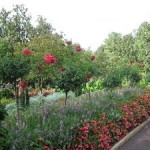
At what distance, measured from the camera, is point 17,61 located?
924 cm

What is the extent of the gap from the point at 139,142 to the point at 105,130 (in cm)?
137

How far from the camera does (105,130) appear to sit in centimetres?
980

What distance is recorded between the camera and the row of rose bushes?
8516 mm

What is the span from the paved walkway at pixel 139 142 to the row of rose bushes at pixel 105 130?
0.30 m

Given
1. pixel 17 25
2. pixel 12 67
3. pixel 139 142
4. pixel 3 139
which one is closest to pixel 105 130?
pixel 139 142

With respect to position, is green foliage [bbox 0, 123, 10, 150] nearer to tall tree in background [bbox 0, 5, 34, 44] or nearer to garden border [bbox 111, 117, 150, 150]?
garden border [bbox 111, 117, 150, 150]

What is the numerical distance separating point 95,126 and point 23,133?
241 cm

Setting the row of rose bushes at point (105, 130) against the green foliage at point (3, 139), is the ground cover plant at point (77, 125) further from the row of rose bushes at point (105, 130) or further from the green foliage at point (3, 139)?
the green foliage at point (3, 139)

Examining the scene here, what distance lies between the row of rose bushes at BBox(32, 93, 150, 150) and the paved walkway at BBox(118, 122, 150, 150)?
0.99ft

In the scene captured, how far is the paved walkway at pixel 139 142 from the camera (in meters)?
9.88

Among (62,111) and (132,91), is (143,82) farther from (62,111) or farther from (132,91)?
(62,111)

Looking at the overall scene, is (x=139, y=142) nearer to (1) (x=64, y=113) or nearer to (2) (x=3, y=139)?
(1) (x=64, y=113)

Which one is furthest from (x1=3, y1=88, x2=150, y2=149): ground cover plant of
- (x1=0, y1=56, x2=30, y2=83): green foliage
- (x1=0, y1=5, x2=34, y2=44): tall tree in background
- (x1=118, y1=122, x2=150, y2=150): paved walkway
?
(x1=0, y1=5, x2=34, y2=44): tall tree in background

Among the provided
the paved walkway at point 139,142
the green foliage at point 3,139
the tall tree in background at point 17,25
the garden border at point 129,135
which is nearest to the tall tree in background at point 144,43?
the tall tree in background at point 17,25
